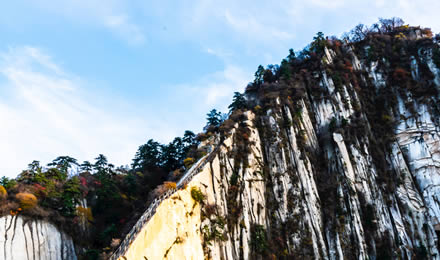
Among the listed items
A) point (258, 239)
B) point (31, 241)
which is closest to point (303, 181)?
point (258, 239)

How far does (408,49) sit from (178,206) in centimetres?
5489

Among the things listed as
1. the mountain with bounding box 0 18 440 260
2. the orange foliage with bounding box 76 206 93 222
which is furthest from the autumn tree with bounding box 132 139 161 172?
the orange foliage with bounding box 76 206 93 222

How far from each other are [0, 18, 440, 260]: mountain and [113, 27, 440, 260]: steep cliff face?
0.47 ft

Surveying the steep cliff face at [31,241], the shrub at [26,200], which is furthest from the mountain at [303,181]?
the steep cliff face at [31,241]

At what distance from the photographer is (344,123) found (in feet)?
142

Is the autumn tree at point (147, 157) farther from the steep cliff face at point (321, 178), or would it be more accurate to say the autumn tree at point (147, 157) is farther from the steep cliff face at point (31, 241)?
the steep cliff face at point (31, 241)

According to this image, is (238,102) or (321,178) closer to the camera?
(321,178)

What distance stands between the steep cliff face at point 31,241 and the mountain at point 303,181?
0.94ft

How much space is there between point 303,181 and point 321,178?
163 inches

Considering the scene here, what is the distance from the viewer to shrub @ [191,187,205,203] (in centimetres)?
2889

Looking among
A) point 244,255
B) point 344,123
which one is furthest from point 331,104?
point 244,255

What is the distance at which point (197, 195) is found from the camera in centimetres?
2909

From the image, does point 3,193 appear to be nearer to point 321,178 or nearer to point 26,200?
point 26,200

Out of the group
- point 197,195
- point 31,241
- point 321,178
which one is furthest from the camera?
point 321,178
